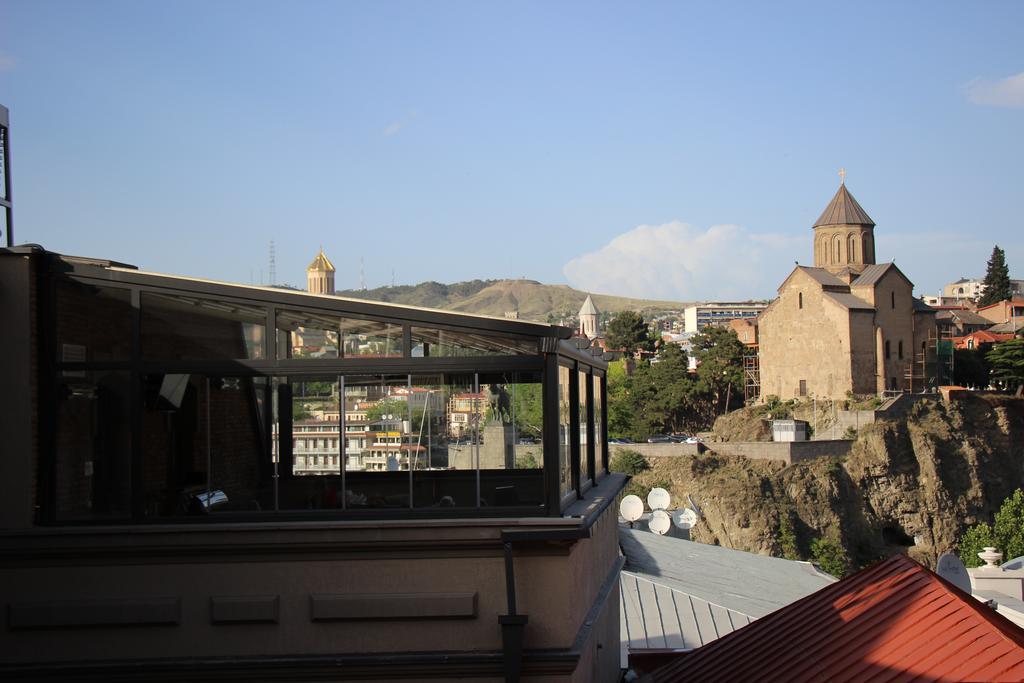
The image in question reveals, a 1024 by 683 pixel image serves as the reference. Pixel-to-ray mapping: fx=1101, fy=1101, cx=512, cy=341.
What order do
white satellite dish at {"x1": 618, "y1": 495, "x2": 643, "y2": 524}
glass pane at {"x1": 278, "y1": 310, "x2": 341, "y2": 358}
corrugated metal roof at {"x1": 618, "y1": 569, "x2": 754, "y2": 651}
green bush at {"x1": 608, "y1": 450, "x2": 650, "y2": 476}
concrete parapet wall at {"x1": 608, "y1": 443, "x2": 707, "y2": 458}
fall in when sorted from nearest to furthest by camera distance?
glass pane at {"x1": 278, "y1": 310, "x2": 341, "y2": 358} < corrugated metal roof at {"x1": 618, "y1": 569, "x2": 754, "y2": 651} < white satellite dish at {"x1": 618, "y1": 495, "x2": 643, "y2": 524} < green bush at {"x1": 608, "y1": 450, "x2": 650, "y2": 476} < concrete parapet wall at {"x1": 608, "y1": 443, "x2": 707, "y2": 458}

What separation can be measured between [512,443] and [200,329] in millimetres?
2499

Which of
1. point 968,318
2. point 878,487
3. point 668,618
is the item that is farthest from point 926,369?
point 668,618

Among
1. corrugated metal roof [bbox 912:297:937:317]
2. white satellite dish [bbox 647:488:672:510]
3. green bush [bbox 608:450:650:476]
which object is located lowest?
green bush [bbox 608:450:650:476]

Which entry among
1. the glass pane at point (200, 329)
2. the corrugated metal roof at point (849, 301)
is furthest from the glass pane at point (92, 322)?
the corrugated metal roof at point (849, 301)

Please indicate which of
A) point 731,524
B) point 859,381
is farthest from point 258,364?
point 859,381

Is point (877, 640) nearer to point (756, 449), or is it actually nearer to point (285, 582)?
point (285, 582)

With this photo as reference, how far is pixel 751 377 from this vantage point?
78.9 metres

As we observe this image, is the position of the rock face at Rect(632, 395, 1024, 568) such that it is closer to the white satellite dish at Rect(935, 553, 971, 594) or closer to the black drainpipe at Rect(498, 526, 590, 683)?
the white satellite dish at Rect(935, 553, 971, 594)

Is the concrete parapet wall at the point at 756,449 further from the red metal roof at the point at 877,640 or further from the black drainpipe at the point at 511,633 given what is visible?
the black drainpipe at the point at 511,633

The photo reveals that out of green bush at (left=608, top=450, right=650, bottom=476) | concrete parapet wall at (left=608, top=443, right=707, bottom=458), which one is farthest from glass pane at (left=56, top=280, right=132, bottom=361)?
concrete parapet wall at (left=608, top=443, right=707, bottom=458)

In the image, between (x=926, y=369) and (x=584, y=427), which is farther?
(x=926, y=369)

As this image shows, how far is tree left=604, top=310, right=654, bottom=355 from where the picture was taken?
100750 mm

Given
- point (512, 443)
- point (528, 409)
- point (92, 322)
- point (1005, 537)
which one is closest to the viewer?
point (92, 322)

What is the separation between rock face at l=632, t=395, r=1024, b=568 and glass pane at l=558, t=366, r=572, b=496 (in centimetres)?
4536
